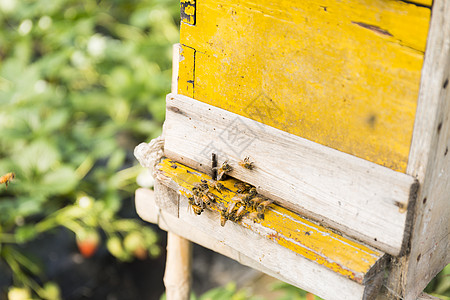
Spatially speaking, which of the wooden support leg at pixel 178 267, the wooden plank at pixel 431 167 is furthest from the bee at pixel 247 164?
the wooden support leg at pixel 178 267

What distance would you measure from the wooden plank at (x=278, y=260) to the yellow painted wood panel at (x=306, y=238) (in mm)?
40

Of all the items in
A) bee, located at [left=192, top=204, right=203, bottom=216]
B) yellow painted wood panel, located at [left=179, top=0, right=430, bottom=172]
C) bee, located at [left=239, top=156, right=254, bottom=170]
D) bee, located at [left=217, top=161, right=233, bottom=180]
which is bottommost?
bee, located at [left=192, top=204, right=203, bottom=216]

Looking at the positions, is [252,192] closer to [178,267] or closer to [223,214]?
[223,214]

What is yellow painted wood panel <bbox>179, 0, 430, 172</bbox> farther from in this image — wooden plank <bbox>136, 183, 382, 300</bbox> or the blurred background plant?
the blurred background plant

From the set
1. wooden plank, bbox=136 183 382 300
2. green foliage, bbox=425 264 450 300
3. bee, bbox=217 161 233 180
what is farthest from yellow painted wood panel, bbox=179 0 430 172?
green foliage, bbox=425 264 450 300

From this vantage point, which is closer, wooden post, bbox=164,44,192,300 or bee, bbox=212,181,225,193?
bee, bbox=212,181,225,193

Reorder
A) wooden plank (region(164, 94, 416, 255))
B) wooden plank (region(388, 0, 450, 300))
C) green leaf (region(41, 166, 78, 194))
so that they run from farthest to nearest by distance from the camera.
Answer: green leaf (region(41, 166, 78, 194))
wooden plank (region(164, 94, 416, 255))
wooden plank (region(388, 0, 450, 300))

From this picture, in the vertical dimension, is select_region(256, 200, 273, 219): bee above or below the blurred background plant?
above

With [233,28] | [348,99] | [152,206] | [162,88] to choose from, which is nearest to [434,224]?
[348,99]

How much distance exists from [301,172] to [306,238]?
12cm

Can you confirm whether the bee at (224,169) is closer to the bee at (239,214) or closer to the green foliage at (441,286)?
the bee at (239,214)

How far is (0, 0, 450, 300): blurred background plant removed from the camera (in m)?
2.56

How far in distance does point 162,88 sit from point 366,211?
81.3 inches

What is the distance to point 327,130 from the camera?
3.01 ft
